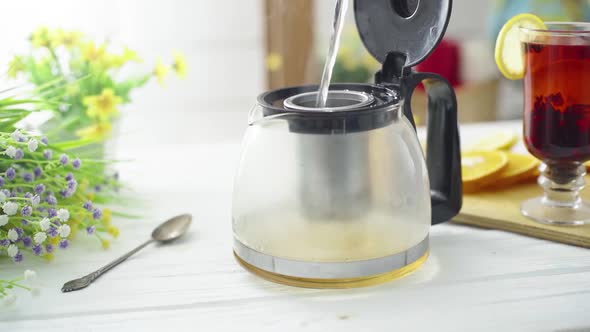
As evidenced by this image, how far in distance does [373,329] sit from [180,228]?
0.32 metres

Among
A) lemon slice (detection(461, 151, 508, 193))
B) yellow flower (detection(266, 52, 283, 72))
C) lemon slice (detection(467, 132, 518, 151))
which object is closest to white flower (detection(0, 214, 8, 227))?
lemon slice (detection(461, 151, 508, 193))

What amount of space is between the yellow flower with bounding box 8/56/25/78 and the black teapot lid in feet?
1.39

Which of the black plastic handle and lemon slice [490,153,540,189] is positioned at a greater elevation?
the black plastic handle

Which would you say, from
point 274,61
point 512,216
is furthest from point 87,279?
point 274,61

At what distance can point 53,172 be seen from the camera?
0.77 m

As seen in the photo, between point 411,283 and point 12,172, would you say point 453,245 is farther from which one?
point 12,172

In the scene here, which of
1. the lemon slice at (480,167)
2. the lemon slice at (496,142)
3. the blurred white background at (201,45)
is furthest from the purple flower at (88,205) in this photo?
the blurred white background at (201,45)

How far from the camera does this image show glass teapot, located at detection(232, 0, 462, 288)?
63cm

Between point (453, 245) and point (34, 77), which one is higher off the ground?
point (34, 77)

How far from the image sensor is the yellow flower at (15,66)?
31.9 inches

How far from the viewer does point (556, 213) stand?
0.80 metres

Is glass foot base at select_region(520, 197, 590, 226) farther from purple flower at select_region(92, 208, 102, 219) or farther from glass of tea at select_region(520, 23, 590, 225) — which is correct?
purple flower at select_region(92, 208, 102, 219)

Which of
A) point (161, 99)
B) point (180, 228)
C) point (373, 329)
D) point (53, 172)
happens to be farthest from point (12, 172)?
point (161, 99)

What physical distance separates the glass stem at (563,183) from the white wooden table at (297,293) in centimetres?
9
